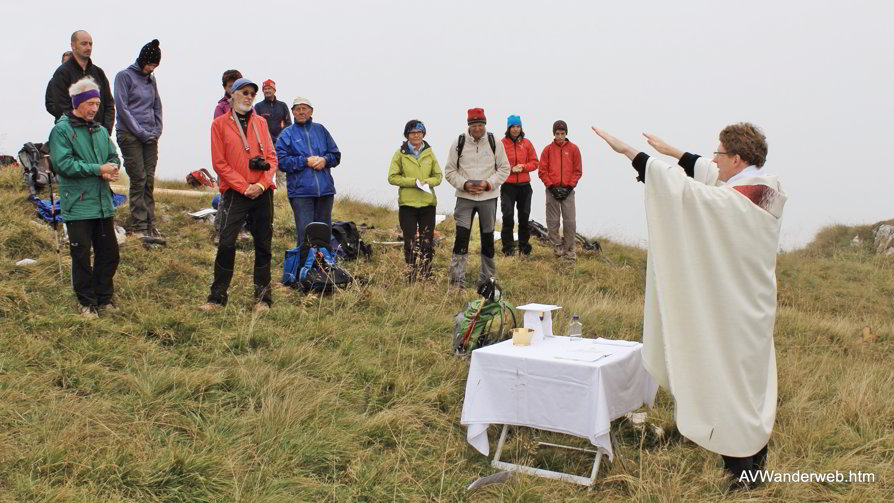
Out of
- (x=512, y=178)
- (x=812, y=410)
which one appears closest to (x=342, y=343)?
(x=812, y=410)

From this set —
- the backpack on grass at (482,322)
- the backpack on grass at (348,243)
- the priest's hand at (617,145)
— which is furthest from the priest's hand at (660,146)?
the backpack on grass at (348,243)

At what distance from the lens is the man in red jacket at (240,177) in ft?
22.4

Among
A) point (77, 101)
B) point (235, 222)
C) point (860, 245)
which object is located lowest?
point (860, 245)

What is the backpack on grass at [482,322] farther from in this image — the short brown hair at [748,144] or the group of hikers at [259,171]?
the short brown hair at [748,144]

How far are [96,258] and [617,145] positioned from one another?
449 cm

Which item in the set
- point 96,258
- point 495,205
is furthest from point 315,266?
point 495,205

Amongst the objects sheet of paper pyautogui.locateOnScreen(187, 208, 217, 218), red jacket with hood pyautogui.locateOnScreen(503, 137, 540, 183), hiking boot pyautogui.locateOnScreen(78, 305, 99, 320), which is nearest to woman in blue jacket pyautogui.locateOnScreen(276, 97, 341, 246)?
hiking boot pyautogui.locateOnScreen(78, 305, 99, 320)

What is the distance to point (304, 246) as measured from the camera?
8.06 m

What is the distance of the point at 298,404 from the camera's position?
489cm

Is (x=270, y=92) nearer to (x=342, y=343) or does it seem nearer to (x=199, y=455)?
(x=342, y=343)

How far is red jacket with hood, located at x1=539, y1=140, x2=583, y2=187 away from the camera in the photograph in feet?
37.9

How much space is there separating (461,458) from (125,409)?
6.73ft

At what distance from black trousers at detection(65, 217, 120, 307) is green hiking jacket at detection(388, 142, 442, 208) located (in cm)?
320

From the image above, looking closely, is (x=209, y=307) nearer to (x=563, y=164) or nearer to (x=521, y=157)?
(x=521, y=157)
